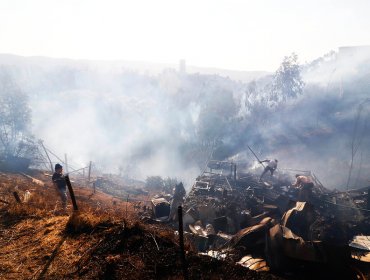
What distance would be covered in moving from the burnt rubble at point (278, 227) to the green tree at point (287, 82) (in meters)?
21.1

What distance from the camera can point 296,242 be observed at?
6539mm

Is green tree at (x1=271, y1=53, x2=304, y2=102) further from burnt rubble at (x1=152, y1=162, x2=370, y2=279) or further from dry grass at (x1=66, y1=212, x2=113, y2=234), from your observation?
dry grass at (x1=66, y1=212, x2=113, y2=234)

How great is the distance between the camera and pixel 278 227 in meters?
7.27

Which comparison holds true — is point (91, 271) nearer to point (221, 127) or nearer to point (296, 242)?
point (296, 242)

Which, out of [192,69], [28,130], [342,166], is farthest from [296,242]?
[192,69]

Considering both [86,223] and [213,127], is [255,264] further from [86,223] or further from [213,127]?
[213,127]

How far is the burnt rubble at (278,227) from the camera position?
20.8 feet

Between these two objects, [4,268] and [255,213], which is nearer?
[4,268]

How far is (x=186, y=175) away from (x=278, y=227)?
34138 millimetres

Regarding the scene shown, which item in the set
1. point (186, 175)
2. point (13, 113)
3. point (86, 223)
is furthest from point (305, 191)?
point (13, 113)

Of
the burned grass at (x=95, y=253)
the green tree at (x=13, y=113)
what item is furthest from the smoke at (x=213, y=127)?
the burned grass at (x=95, y=253)

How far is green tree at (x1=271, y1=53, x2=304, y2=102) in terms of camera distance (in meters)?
37.4

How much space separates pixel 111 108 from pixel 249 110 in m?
31.7

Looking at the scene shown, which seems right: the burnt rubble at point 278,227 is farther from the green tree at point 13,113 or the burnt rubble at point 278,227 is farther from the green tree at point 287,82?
the green tree at point 13,113
